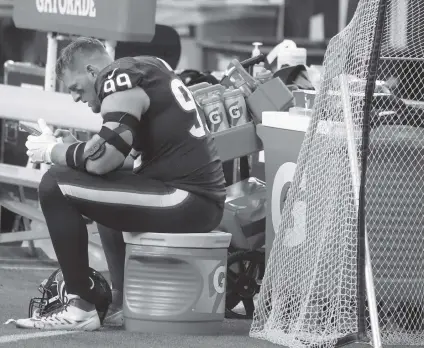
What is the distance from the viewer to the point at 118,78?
5.17m

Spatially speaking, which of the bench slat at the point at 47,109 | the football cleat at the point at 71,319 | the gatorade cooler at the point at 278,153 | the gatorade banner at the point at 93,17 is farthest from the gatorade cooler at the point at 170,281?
the gatorade banner at the point at 93,17

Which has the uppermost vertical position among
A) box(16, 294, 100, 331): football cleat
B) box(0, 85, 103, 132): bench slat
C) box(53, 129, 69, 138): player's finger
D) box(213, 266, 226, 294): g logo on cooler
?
box(53, 129, 69, 138): player's finger

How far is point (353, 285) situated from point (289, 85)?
196cm

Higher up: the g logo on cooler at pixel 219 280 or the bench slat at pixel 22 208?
the g logo on cooler at pixel 219 280

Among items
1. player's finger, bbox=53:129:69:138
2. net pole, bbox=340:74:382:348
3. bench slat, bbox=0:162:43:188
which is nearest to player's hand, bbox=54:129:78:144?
player's finger, bbox=53:129:69:138

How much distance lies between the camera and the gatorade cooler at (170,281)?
5398 mm

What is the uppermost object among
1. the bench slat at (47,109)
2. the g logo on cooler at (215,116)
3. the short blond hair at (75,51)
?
the short blond hair at (75,51)

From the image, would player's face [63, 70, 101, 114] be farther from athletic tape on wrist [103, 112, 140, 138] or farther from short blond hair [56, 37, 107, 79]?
athletic tape on wrist [103, 112, 140, 138]

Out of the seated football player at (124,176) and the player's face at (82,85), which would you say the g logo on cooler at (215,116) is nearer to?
the seated football player at (124,176)

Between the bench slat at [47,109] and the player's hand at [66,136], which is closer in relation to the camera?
the player's hand at [66,136]

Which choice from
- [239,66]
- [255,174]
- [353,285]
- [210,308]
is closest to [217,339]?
[210,308]

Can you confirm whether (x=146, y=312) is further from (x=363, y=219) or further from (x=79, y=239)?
(x=363, y=219)

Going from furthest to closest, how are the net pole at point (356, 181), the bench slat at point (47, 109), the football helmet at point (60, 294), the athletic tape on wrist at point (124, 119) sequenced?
the bench slat at point (47, 109), the football helmet at point (60, 294), the athletic tape on wrist at point (124, 119), the net pole at point (356, 181)

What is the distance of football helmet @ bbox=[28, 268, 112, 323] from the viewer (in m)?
5.48
